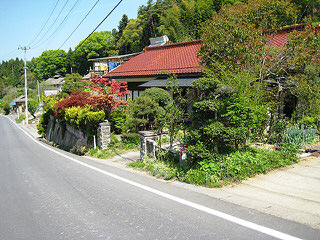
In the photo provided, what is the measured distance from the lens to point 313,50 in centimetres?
998

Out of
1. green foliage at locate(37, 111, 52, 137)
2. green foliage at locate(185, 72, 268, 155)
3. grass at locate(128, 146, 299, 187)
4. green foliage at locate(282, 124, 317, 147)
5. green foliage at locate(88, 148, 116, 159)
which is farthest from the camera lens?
green foliage at locate(37, 111, 52, 137)

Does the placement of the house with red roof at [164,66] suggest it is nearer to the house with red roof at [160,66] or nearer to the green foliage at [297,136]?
the house with red roof at [160,66]

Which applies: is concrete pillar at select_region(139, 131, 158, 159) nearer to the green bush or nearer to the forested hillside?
the green bush

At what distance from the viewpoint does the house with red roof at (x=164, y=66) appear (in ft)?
48.9

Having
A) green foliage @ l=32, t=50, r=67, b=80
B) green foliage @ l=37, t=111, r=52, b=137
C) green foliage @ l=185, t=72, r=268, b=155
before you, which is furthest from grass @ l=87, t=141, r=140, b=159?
green foliage @ l=32, t=50, r=67, b=80

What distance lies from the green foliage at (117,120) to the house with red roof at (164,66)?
2373 mm

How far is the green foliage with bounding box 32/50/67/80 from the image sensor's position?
307 ft

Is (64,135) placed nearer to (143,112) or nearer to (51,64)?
(143,112)

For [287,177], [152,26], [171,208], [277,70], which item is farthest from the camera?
[152,26]

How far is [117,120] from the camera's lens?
14.9 m

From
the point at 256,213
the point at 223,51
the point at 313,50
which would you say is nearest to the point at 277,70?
the point at 313,50

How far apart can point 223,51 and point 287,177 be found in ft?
18.5

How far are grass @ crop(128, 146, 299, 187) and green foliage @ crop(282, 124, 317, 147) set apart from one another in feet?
3.09

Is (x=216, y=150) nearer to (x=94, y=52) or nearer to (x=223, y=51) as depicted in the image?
(x=223, y=51)
